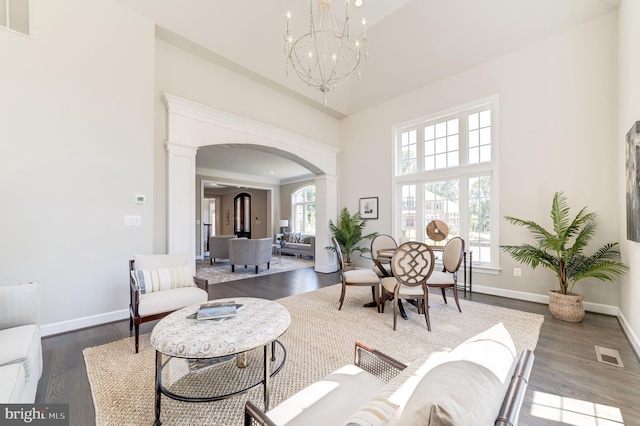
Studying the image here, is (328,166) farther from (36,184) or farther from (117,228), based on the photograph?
(36,184)

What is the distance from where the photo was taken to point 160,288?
2818 mm

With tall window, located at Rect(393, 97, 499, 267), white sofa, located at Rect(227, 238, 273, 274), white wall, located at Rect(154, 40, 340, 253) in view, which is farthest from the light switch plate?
tall window, located at Rect(393, 97, 499, 267)

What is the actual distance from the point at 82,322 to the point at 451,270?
449cm

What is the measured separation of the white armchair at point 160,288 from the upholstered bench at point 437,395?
1.97 meters

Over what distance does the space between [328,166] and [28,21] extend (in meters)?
4.80

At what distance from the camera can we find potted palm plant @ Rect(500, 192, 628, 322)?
10.2ft

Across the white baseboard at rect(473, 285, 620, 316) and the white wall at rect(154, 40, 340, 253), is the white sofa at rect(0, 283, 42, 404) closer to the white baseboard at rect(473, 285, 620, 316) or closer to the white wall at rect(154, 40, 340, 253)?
the white wall at rect(154, 40, 340, 253)

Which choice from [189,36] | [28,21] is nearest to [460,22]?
[189,36]

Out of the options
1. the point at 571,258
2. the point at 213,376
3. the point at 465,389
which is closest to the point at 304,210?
the point at 571,258

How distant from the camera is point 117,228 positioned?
3.24 m

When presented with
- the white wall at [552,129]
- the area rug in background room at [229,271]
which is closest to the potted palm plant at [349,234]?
the area rug in background room at [229,271]

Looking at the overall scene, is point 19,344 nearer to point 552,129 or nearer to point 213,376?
point 213,376

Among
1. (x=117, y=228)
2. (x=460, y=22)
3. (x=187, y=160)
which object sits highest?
(x=460, y=22)

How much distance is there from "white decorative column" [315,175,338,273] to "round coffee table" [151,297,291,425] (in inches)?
155
